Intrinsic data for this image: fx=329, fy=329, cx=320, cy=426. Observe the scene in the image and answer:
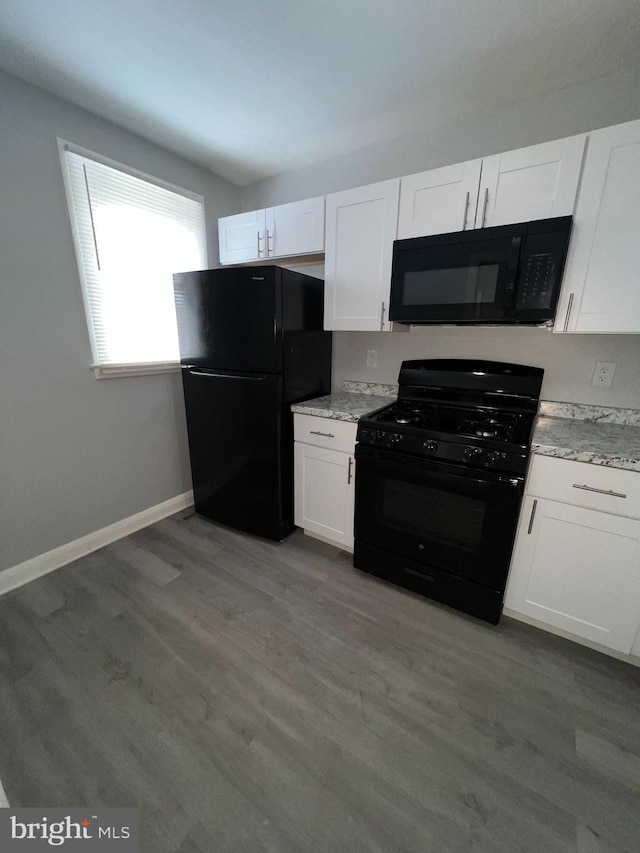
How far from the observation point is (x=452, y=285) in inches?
64.3

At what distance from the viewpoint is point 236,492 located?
227 centimetres

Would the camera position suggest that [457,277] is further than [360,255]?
No

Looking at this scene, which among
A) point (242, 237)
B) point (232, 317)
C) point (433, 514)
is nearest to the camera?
point (433, 514)

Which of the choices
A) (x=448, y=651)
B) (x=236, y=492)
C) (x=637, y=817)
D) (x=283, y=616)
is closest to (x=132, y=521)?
(x=236, y=492)

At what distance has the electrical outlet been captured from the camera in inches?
66.5

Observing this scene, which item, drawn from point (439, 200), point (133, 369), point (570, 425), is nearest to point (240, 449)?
point (133, 369)

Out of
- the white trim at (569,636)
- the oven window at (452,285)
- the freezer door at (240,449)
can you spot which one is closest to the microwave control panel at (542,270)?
the oven window at (452,285)

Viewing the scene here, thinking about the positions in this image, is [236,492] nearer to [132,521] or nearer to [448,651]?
[132,521]

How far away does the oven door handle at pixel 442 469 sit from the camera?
1440 mm

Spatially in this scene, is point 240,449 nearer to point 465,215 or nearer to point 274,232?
point 274,232

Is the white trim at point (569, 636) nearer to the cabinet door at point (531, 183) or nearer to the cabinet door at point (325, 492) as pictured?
the cabinet door at point (325, 492)

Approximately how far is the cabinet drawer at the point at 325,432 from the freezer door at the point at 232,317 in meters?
0.37

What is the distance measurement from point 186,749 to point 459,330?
7.63 ft

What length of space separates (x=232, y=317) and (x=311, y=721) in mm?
1958
